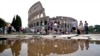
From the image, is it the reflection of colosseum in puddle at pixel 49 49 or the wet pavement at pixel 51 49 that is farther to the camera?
the reflection of colosseum in puddle at pixel 49 49

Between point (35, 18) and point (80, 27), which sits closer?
point (80, 27)

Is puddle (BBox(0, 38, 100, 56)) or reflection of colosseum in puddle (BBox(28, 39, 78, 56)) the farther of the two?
reflection of colosseum in puddle (BBox(28, 39, 78, 56))

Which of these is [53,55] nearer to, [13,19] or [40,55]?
[40,55]

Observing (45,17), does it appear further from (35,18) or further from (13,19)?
(13,19)

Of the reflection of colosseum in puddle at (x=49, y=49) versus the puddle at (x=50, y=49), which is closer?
the puddle at (x=50, y=49)

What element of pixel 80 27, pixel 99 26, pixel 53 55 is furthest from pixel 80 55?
pixel 99 26

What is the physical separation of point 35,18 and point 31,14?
402 centimetres

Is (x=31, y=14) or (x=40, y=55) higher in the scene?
(x=31, y=14)

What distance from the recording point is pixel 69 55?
170 inches

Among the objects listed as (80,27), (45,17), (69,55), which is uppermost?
(45,17)

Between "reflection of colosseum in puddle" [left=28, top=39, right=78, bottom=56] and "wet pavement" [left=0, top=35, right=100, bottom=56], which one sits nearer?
"wet pavement" [left=0, top=35, right=100, bottom=56]

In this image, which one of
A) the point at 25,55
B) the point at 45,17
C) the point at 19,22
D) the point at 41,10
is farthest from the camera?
Answer: the point at 19,22

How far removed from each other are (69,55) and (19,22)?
Result: 82.8 meters

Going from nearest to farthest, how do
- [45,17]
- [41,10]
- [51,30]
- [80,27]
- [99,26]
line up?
[80,27], [51,30], [41,10], [45,17], [99,26]
